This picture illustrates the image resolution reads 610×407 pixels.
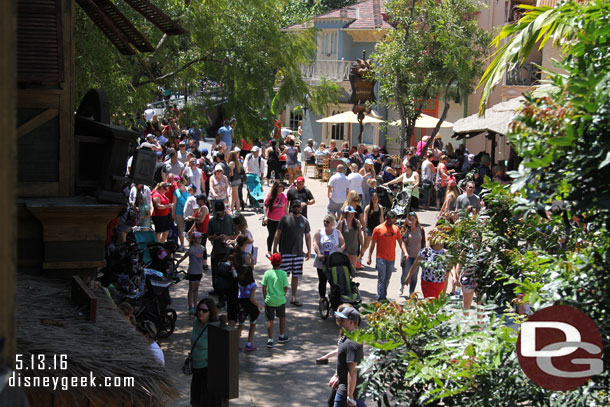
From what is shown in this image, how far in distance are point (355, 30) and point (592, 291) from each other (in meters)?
39.0

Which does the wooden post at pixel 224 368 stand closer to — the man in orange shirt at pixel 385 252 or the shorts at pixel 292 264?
the shorts at pixel 292 264

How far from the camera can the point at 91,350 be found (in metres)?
6.06

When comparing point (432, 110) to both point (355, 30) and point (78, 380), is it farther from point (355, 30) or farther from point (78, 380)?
point (78, 380)

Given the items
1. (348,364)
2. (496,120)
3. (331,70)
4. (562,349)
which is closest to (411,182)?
(496,120)

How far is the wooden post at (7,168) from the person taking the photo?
2.34 metres

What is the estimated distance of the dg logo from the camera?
390cm

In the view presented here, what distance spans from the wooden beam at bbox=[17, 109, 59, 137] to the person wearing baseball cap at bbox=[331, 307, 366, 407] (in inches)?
141

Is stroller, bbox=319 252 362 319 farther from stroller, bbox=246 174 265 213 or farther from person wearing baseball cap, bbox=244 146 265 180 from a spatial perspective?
person wearing baseball cap, bbox=244 146 265 180

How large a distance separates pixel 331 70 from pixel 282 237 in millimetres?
30858

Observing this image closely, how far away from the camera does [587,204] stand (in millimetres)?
3668

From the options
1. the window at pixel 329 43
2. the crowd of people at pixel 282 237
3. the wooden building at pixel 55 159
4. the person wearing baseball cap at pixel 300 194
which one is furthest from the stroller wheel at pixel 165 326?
the window at pixel 329 43

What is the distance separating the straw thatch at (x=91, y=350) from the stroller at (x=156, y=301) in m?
4.11

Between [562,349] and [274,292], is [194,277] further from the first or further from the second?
[562,349]

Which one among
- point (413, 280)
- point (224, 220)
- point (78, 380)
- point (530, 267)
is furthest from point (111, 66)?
point (530, 267)
